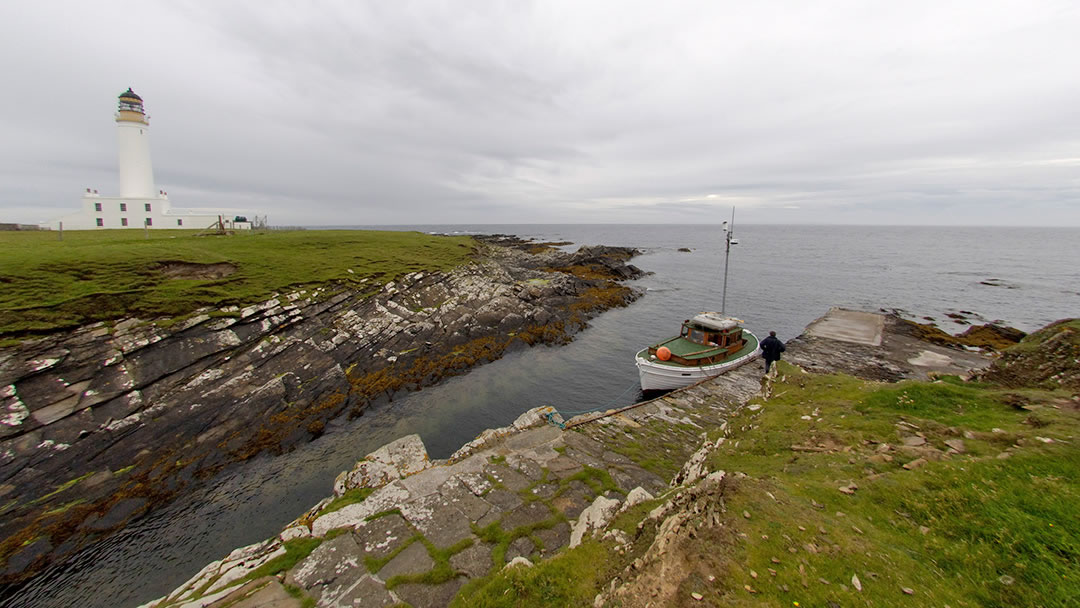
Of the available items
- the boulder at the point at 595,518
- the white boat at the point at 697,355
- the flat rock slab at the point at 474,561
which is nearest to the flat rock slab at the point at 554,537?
the boulder at the point at 595,518

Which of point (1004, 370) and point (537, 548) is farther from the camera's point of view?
point (1004, 370)

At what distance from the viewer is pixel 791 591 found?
200 inches

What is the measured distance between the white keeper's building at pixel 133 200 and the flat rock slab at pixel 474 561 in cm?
5213

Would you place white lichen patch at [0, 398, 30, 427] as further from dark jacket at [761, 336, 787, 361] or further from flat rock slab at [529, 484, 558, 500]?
dark jacket at [761, 336, 787, 361]

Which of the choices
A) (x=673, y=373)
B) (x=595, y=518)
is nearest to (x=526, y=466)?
(x=595, y=518)

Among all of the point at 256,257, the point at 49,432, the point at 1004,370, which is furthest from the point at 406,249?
the point at 1004,370

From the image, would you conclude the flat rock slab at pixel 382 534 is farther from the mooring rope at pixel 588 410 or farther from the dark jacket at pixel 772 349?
the dark jacket at pixel 772 349

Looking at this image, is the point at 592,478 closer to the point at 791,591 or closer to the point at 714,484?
the point at 714,484

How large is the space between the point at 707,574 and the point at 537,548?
484cm

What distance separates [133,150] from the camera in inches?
1761

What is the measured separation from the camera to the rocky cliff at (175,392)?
12.6 m

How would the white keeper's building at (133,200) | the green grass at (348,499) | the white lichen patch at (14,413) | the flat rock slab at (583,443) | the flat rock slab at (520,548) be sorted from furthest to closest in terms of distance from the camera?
the white keeper's building at (133,200) → the flat rock slab at (583,443) → the white lichen patch at (14,413) → the green grass at (348,499) → the flat rock slab at (520,548)

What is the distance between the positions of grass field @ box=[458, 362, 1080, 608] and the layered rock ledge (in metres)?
0.64

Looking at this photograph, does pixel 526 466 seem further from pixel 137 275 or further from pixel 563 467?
pixel 137 275
